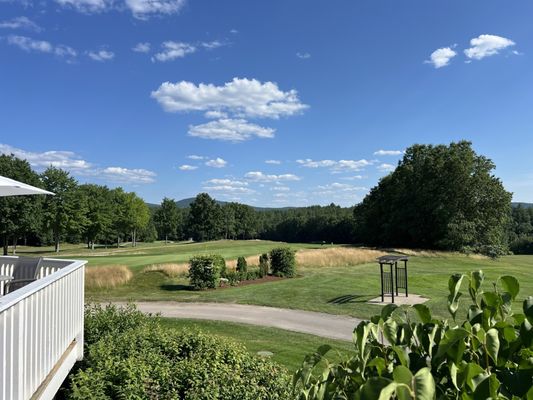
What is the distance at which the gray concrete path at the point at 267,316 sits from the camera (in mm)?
14305

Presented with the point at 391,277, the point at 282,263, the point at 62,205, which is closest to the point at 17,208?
the point at 62,205

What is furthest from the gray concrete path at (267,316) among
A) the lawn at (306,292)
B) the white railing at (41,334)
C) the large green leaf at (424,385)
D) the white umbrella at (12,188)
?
the large green leaf at (424,385)

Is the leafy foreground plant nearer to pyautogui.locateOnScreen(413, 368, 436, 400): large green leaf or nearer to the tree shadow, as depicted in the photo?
pyautogui.locateOnScreen(413, 368, 436, 400): large green leaf

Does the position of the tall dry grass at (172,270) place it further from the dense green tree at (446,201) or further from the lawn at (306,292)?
the dense green tree at (446,201)

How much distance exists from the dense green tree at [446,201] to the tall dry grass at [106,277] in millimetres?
37918

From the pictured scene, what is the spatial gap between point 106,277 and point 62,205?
44.0 m

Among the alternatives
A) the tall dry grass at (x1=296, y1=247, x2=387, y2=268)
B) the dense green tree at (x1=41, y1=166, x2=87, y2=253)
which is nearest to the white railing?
the tall dry grass at (x1=296, y1=247, x2=387, y2=268)

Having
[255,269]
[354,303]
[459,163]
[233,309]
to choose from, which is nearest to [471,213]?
[459,163]

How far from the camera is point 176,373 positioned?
5648mm

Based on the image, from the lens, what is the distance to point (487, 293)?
149cm

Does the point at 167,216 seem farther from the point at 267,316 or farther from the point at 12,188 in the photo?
the point at 12,188

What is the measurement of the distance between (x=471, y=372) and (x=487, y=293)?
448 mm

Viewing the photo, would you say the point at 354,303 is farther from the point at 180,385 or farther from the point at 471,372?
the point at 471,372

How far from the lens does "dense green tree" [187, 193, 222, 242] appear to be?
93.6 metres
